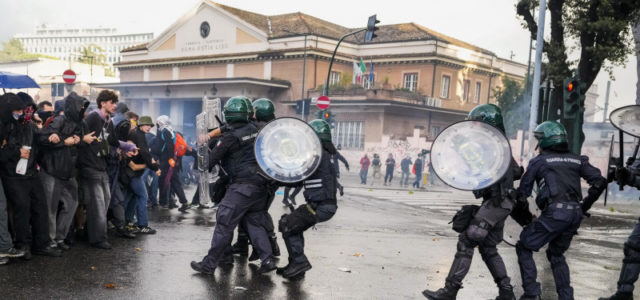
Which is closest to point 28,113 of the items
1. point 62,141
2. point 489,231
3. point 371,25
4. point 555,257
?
point 62,141

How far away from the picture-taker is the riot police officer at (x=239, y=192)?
6246mm

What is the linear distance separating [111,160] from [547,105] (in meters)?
8.29

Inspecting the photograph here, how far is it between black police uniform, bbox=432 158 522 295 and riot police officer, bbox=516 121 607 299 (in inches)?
7.4

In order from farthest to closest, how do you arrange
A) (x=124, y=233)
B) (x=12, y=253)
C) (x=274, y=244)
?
1. (x=124, y=233)
2. (x=274, y=244)
3. (x=12, y=253)

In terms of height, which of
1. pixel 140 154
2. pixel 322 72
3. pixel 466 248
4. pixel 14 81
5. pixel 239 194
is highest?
pixel 322 72

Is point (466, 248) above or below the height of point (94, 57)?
below

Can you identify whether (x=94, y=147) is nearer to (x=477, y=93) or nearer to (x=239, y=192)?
(x=239, y=192)

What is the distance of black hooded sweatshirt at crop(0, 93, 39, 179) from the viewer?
617 cm

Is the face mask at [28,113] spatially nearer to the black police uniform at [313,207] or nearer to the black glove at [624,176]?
the black police uniform at [313,207]

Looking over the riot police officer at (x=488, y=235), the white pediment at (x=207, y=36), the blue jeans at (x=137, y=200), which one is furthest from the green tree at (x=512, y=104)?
the riot police officer at (x=488, y=235)

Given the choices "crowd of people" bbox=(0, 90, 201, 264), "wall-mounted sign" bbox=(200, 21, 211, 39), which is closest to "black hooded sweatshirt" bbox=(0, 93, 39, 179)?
"crowd of people" bbox=(0, 90, 201, 264)

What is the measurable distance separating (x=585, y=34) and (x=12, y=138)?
14.2 meters

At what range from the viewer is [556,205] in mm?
5562

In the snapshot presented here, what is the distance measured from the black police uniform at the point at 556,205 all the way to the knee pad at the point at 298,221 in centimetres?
199
